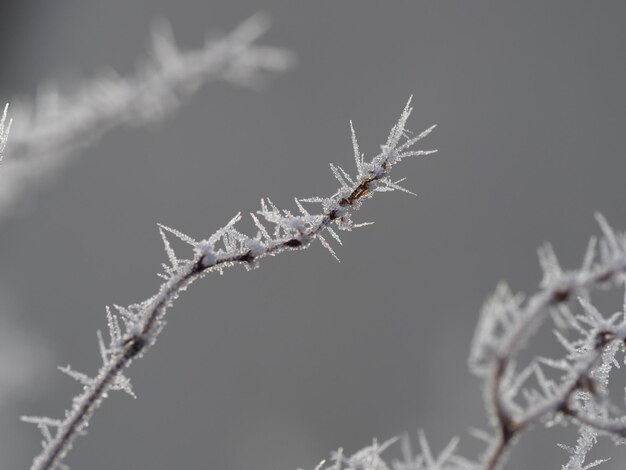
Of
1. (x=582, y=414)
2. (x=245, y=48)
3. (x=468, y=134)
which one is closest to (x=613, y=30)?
(x=468, y=134)

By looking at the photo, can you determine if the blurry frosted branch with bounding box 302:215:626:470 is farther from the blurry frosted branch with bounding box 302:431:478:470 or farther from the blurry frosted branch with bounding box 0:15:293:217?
the blurry frosted branch with bounding box 0:15:293:217

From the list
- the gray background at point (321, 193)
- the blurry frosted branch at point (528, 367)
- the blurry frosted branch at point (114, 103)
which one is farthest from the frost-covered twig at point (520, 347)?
the gray background at point (321, 193)

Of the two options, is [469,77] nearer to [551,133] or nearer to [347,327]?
[551,133]

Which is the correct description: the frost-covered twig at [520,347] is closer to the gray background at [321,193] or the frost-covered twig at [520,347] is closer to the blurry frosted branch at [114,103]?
the blurry frosted branch at [114,103]

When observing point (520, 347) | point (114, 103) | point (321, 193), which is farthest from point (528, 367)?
point (321, 193)

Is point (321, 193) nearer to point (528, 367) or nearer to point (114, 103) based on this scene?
point (114, 103)

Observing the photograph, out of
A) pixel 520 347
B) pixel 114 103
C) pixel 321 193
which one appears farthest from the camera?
pixel 321 193

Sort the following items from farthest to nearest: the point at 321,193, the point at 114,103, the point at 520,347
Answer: the point at 321,193 < the point at 114,103 < the point at 520,347
